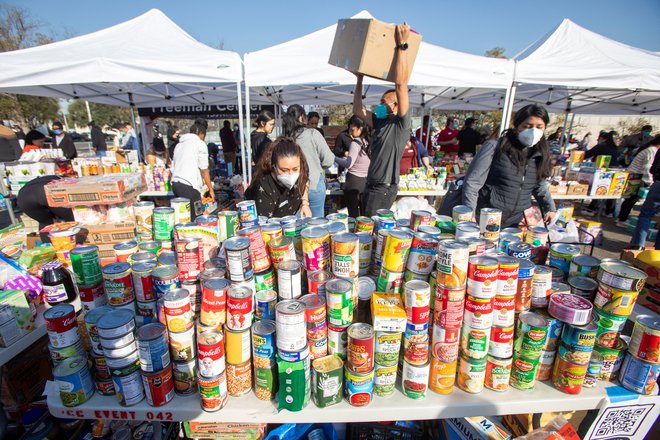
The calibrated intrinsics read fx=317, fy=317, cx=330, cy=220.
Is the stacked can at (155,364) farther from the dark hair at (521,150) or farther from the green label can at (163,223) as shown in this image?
the dark hair at (521,150)

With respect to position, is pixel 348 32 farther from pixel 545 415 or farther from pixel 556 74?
pixel 556 74

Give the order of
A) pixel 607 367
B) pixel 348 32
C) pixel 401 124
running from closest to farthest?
pixel 607 367 → pixel 348 32 → pixel 401 124

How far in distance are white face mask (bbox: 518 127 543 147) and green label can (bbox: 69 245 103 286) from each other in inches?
119

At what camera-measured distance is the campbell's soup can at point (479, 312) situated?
1228 mm

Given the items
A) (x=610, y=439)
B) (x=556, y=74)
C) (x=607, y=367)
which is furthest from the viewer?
(x=556, y=74)

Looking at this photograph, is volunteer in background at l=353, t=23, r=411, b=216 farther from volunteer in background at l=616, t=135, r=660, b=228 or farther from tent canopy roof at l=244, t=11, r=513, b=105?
volunteer in background at l=616, t=135, r=660, b=228

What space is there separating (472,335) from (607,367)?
0.72 meters

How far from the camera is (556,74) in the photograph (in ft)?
15.1

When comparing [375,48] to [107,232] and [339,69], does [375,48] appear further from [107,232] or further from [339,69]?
[107,232]

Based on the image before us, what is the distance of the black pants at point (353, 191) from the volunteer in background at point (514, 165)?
199 cm

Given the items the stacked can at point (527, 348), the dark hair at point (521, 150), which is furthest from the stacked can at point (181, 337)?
the dark hair at point (521, 150)

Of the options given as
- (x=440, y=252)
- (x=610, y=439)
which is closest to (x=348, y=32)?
(x=440, y=252)

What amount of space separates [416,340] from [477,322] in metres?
0.25

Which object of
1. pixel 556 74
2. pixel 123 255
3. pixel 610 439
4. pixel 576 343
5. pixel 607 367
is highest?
pixel 556 74
